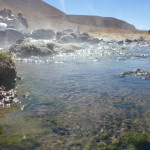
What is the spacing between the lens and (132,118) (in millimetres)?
5086

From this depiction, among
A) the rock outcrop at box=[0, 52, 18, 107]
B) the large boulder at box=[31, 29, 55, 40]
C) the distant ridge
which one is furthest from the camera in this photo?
the distant ridge

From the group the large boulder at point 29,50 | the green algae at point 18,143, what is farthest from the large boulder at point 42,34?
the green algae at point 18,143

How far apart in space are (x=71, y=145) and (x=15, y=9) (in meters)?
117

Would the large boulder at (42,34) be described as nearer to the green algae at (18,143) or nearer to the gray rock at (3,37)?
the gray rock at (3,37)

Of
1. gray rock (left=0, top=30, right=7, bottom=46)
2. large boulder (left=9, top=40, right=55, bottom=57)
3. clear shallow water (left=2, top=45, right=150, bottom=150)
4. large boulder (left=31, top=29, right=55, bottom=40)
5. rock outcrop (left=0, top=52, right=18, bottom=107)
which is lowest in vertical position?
clear shallow water (left=2, top=45, right=150, bottom=150)

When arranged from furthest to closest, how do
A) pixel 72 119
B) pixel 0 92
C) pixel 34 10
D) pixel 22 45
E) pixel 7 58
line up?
pixel 34 10
pixel 22 45
pixel 7 58
pixel 0 92
pixel 72 119

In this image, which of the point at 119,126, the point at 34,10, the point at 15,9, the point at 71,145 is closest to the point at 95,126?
the point at 119,126

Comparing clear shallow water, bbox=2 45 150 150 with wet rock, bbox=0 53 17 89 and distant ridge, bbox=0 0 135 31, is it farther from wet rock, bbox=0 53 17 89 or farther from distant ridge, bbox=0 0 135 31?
distant ridge, bbox=0 0 135 31

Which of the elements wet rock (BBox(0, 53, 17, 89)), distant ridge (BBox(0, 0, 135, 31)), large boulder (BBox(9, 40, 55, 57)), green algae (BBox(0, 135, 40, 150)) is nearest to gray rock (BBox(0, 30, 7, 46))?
large boulder (BBox(9, 40, 55, 57))

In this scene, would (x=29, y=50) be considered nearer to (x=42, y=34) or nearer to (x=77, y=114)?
(x=77, y=114)

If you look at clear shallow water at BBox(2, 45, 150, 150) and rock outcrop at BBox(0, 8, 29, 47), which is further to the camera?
rock outcrop at BBox(0, 8, 29, 47)

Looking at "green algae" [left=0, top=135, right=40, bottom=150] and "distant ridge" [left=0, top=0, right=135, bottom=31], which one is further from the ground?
"distant ridge" [left=0, top=0, right=135, bottom=31]

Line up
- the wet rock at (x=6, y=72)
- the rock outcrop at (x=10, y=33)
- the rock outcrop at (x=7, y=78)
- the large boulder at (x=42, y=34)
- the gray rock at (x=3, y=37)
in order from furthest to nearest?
the large boulder at (x=42, y=34)
the rock outcrop at (x=10, y=33)
the gray rock at (x=3, y=37)
the wet rock at (x=6, y=72)
the rock outcrop at (x=7, y=78)

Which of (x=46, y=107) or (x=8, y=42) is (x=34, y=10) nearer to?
(x=8, y=42)
